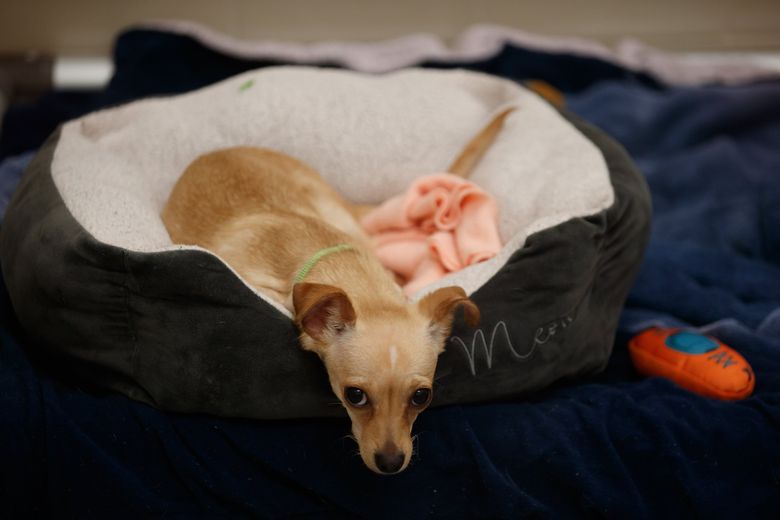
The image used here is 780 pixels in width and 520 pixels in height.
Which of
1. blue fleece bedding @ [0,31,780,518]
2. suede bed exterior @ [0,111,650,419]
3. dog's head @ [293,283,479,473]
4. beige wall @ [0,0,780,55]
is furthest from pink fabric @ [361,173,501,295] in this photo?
beige wall @ [0,0,780,55]

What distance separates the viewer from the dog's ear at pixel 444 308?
1.91 meters

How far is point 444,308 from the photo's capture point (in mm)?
1925

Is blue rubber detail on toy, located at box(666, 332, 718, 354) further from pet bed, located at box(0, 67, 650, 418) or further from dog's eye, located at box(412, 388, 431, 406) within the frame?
dog's eye, located at box(412, 388, 431, 406)

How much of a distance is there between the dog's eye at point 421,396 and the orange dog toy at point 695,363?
0.92 metres

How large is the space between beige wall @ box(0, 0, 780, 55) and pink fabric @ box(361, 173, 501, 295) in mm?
1972

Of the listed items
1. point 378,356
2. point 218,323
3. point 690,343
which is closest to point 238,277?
point 218,323

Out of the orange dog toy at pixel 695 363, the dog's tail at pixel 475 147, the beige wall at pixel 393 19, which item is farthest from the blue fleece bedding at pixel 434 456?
the beige wall at pixel 393 19

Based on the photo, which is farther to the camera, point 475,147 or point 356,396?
point 475,147

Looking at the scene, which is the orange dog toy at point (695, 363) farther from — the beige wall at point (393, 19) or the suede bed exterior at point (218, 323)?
the beige wall at point (393, 19)

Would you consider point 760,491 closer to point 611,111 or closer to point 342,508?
point 342,508

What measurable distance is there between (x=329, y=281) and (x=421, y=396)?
15.7 inches

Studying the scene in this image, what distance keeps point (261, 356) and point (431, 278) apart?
803 millimetres

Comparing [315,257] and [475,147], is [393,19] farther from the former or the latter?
[315,257]

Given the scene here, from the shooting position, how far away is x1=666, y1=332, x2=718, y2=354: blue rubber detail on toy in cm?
246
